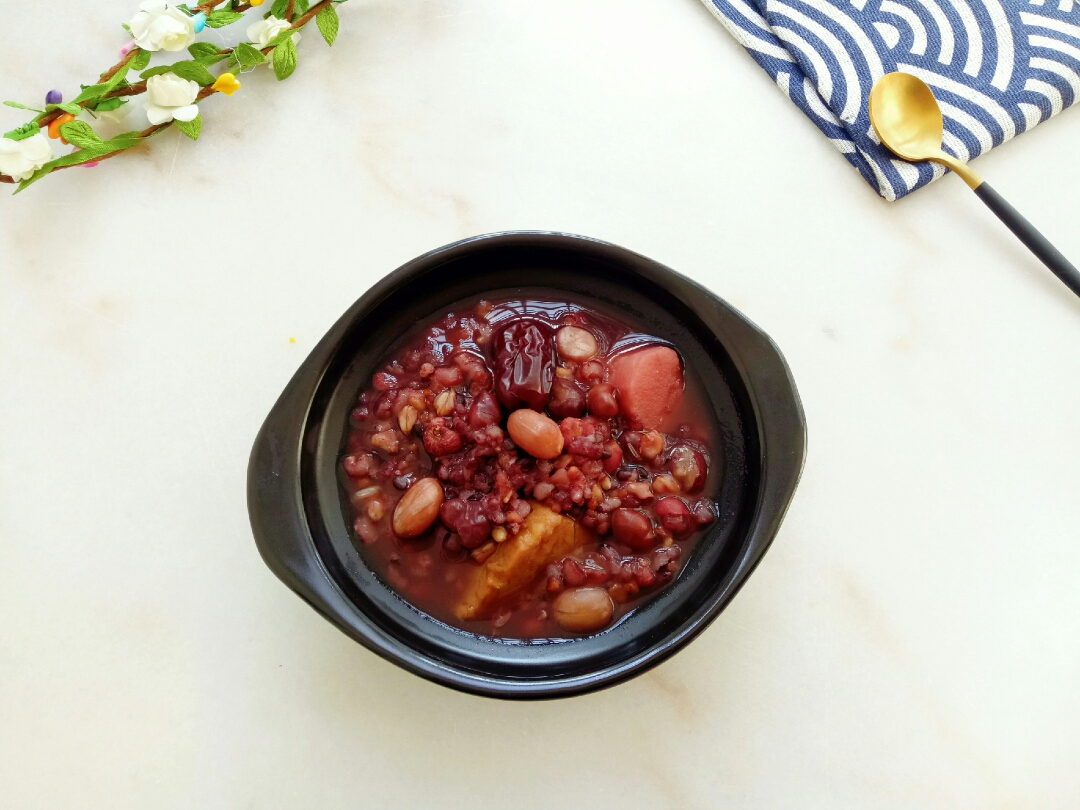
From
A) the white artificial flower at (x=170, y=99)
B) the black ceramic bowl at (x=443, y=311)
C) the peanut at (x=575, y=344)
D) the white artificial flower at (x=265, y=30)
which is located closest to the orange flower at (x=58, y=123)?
the white artificial flower at (x=170, y=99)

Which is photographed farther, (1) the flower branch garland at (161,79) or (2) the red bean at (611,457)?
(1) the flower branch garland at (161,79)

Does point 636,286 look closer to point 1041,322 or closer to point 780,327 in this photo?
point 780,327

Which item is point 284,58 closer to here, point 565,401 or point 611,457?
point 565,401

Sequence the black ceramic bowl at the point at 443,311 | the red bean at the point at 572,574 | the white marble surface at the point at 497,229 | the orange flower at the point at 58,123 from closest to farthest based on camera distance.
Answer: the black ceramic bowl at the point at 443,311 < the red bean at the point at 572,574 < the white marble surface at the point at 497,229 < the orange flower at the point at 58,123

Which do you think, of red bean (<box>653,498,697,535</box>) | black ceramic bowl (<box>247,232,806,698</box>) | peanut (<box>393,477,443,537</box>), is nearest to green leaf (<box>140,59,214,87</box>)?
black ceramic bowl (<box>247,232,806,698</box>)

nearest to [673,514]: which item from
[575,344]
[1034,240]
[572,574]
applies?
[572,574]

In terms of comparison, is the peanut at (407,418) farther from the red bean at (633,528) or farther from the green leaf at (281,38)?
the green leaf at (281,38)

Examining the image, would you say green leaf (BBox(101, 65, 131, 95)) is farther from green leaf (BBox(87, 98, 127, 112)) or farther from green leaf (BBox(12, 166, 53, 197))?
green leaf (BBox(12, 166, 53, 197))
